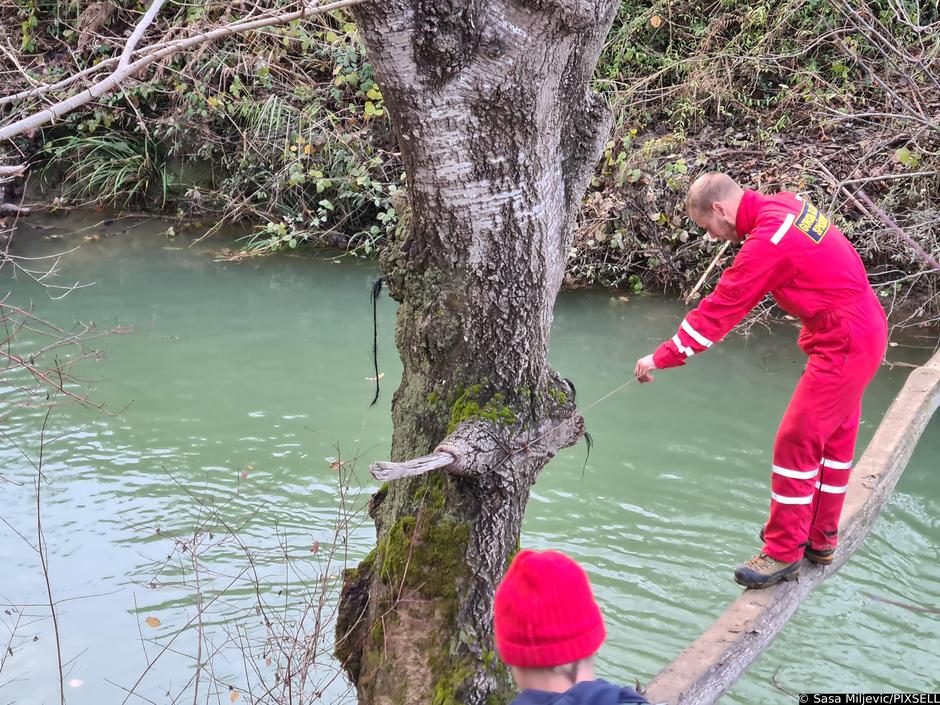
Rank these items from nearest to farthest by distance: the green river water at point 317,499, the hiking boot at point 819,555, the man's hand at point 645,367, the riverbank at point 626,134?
1. the man's hand at point 645,367
2. the hiking boot at point 819,555
3. the green river water at point 317,499
4. the riverbank at point 626,134

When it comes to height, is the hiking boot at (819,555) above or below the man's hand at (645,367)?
below

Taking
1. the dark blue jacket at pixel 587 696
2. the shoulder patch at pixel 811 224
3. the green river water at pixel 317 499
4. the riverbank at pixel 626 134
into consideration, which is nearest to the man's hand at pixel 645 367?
the shoulder patch at pixel 811 224

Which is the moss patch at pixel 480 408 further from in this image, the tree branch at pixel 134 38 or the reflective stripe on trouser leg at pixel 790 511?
the tree branch at pixel 134 38

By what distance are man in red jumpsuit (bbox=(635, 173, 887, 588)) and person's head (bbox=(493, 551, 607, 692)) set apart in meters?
1.86

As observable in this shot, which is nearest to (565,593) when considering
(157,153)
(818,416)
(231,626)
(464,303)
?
(464,303)

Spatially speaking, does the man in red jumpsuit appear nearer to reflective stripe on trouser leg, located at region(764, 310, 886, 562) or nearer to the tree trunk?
reflective stripe on trouser leg, located at region(764, 310, 886, 562)

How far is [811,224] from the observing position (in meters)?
3.56

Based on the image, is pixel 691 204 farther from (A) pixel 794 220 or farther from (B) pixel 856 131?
(B) pixel 856 131

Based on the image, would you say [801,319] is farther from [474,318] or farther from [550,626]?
[550,626]

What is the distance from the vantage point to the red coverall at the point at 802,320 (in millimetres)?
3518

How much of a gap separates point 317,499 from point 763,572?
3.02 meters

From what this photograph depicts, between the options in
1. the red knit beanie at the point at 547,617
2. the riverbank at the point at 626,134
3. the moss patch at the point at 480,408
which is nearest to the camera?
the red knit beanie at the point at 547,617

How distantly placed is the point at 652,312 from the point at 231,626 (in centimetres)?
577

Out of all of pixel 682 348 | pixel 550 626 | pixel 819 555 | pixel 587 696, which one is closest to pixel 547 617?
pixel 550 626
